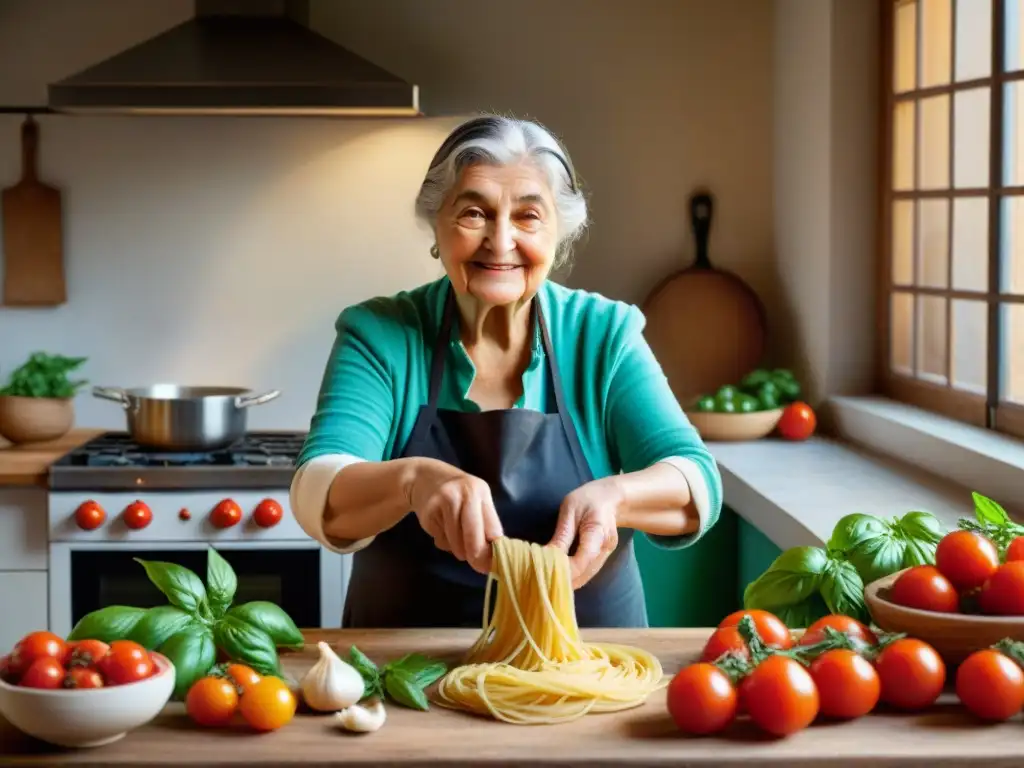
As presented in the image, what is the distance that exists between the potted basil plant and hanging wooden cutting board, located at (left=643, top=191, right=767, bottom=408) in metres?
1.54

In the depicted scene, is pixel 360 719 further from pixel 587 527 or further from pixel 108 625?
pixel 587 527

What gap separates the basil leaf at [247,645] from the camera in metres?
1.31

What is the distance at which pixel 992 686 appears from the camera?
1208mm

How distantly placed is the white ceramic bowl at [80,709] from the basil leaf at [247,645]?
0.15 metres

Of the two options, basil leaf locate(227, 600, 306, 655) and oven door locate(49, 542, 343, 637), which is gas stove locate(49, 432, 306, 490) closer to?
oven door locate(49, 542, 343, 637)

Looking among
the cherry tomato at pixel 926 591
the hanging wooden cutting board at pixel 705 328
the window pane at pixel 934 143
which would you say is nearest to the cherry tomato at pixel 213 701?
the cherry tomato at pixel 926 591

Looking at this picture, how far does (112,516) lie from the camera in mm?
3006

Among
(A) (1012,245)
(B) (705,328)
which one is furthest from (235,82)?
(A) (1012,245)

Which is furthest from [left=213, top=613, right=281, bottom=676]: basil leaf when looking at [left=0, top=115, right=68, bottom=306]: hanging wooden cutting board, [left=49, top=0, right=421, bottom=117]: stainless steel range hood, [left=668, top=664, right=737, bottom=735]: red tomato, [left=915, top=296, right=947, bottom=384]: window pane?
[left=0, top=115, right=68, bottom=306]: hanging wooden cutting board

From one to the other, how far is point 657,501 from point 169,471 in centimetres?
165

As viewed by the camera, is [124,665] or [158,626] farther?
[158,626]

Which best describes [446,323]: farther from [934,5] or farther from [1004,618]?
[934,5]

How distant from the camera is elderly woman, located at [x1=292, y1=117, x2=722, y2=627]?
68.2 inches

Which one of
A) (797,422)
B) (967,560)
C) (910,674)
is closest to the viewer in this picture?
(910,674)
